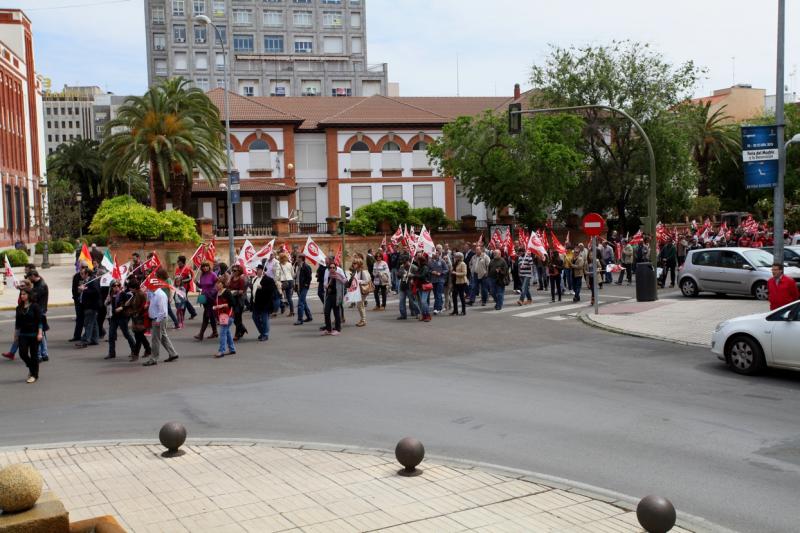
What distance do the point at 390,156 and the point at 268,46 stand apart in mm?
49124

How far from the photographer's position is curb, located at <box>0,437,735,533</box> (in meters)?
6.43

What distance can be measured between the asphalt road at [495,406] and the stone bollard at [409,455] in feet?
3.49

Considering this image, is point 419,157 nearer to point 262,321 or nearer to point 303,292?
point 303,292

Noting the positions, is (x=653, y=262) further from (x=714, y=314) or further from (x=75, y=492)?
(x=75, y=492)

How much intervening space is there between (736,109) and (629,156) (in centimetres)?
5100

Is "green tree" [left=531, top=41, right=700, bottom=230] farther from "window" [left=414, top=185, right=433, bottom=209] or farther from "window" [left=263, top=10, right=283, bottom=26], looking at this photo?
"window" [left=263, top=10, right=283, bottom=26]

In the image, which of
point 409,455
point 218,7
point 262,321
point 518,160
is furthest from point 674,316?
point 218,7

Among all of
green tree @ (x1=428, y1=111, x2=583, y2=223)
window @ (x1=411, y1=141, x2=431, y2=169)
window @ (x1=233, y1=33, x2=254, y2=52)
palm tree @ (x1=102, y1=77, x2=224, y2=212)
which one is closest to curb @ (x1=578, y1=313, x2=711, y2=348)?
green tree @ (x1=428, y1=111, x2=583, y2=223)

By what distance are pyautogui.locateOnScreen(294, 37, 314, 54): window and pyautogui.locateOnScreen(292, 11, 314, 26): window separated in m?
1.84

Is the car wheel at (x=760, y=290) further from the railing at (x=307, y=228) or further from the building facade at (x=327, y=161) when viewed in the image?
the building facade at (x=327, y=161)

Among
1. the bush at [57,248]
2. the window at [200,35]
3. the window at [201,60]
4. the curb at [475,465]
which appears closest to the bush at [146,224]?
the bush at [57,248]

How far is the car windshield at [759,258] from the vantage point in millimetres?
23109

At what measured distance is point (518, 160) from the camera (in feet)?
133

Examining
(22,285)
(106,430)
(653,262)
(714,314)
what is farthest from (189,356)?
(653,262)
